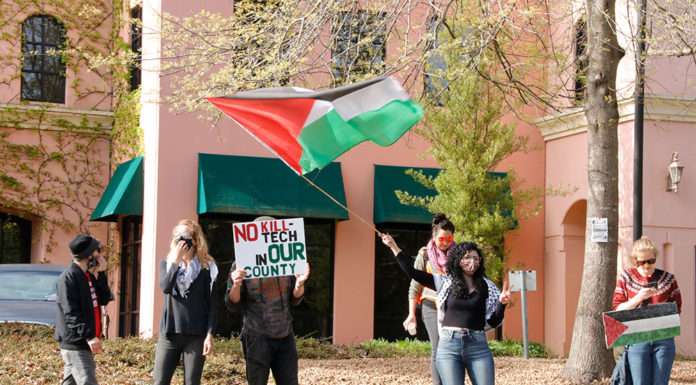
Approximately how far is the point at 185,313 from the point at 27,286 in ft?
23.8

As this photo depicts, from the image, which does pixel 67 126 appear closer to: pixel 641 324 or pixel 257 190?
pixel 257 190

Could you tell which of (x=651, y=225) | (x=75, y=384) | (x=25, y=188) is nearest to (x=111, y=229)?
(x=25, y=188)

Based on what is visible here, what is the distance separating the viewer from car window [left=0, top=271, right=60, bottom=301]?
13289 mm

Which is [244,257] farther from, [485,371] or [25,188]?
[25,188]

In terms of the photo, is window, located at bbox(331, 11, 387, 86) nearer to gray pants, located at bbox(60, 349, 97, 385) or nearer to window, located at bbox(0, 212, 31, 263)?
gray pants, located at bbox(60, 349, 97, 385)

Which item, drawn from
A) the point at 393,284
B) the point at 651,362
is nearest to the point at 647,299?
the point at 651,362

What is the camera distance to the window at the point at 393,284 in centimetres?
1744

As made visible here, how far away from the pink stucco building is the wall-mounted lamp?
12 centimetres

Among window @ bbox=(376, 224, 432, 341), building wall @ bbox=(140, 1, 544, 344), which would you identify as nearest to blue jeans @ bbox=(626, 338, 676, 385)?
building wall @ bbox=(140, 1, 544, 344)

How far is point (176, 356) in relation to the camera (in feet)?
23.3

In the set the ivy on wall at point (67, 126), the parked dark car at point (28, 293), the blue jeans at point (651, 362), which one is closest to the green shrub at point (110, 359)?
the parked dark car at point (28, 293)

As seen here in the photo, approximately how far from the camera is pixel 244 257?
6.87m

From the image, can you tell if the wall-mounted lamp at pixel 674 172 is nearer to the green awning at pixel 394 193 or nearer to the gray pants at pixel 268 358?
the green awning at pixel 394 193

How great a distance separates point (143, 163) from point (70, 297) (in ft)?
33.3
